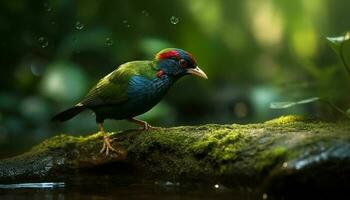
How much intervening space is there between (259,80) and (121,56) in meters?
2.53

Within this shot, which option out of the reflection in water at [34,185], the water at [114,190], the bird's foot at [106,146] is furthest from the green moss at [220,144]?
the reflection in water at [34,185]

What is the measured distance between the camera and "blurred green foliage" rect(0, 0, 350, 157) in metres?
7.59

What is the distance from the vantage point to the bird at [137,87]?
14.0 feet

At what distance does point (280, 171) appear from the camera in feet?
10.4

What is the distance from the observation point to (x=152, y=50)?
7.41 m

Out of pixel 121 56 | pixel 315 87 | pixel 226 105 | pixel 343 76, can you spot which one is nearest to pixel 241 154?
pixel 315 87

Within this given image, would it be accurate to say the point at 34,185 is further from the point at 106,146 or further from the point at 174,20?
the point at 174,20

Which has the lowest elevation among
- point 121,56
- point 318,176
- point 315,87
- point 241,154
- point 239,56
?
point 318,176

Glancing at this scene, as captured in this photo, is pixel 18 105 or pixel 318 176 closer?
pixel 318 176

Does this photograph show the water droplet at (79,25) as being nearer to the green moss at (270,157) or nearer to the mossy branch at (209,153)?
the mossy branch at (209,153)

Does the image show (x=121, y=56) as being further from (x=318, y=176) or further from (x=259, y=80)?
(x=318, y=176)

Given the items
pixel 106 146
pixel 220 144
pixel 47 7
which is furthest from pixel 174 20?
pixel 220 144

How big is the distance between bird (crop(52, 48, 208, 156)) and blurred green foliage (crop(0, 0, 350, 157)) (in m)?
2.42

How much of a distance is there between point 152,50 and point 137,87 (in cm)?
319
